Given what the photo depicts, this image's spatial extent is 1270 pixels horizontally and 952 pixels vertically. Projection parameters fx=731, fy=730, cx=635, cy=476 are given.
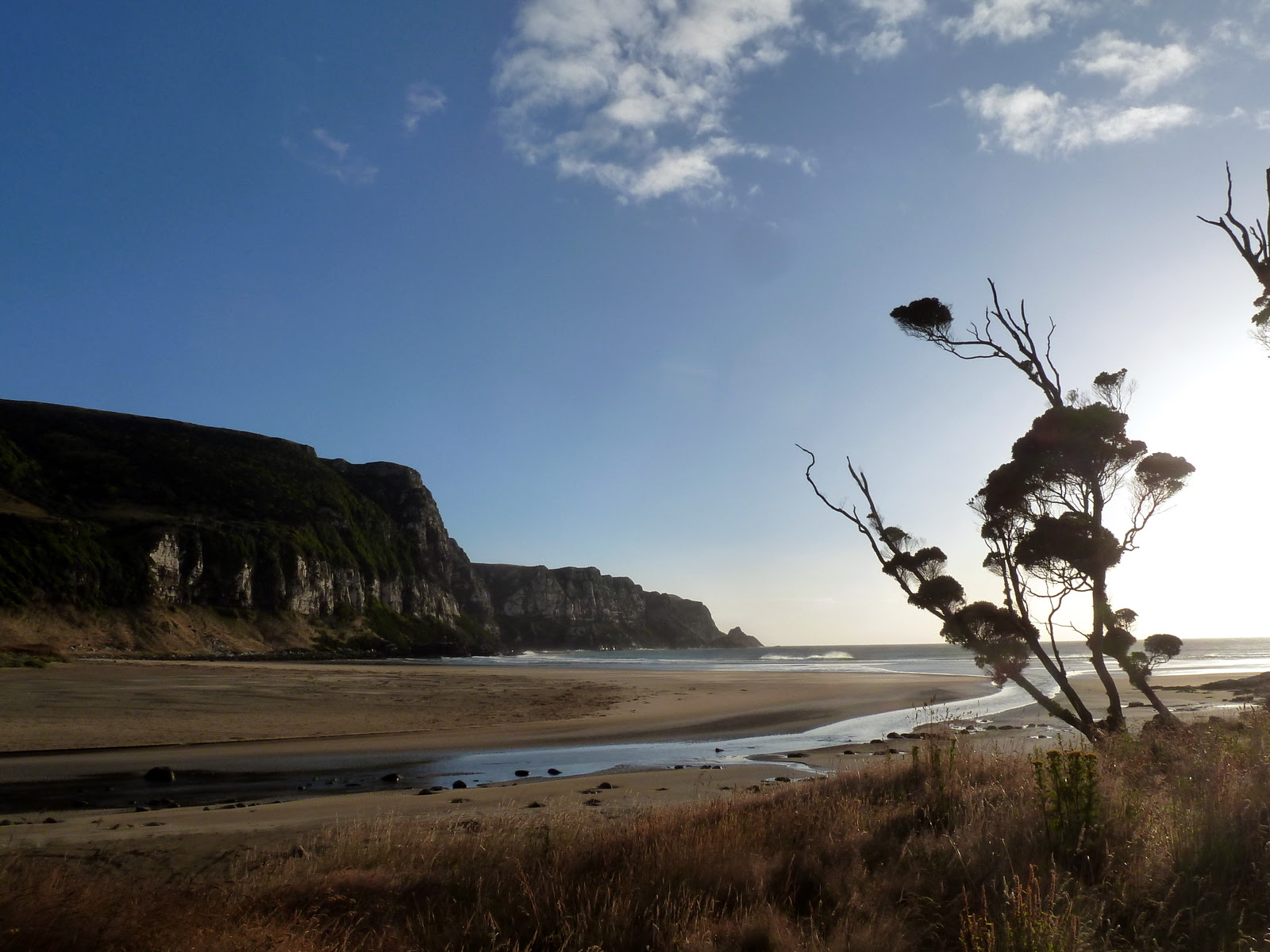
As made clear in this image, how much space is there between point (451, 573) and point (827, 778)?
140 meters

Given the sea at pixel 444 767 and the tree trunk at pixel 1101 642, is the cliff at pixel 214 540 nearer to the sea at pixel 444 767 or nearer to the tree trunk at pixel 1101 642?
the sea at pixel 444 767

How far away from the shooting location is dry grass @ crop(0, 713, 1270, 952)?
14.0ft

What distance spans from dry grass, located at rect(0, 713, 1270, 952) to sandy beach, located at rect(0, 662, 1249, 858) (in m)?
2.88

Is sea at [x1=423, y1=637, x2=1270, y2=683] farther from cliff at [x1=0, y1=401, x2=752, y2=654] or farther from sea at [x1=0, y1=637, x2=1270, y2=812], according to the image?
sea at [x1=0, y1=637, x2=1270, y2=812]

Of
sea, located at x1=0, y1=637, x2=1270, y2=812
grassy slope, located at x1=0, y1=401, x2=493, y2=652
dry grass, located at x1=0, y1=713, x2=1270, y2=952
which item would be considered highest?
grassy slope, located at x1=0, y1=401, x2=493, y2=652

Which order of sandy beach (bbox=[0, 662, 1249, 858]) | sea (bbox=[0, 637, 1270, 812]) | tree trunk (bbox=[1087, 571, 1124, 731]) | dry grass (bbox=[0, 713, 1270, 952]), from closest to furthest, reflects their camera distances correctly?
dry grass (bbox=[0, 713, 1270, 952]), sandy beach (bbox=[0, 662, 1249, 858]), tree trunk (bbox=[1087, 571, 1124, 731]), sea (bbox=[0, 637, 1270, 812])

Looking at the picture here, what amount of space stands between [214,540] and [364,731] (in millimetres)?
72729

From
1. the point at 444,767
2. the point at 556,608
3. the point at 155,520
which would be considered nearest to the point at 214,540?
the point at 155,520

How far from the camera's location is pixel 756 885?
17.6 ft

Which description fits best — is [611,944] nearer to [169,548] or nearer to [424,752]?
[424,752]

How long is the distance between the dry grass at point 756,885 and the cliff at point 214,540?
7028 cm

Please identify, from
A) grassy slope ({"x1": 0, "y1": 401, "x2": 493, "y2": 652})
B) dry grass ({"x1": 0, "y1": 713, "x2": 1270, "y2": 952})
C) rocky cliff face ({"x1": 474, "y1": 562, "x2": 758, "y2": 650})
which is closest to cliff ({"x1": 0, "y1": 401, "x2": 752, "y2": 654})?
grassy slope ({"x1": 0, "y1": 401, "x2": 493, "y2": 652})

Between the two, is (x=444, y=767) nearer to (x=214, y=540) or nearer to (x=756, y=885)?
(x=756, y=885)

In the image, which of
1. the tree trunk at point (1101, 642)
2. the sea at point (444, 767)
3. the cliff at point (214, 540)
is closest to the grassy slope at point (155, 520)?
the cliff at point (214, 540)
